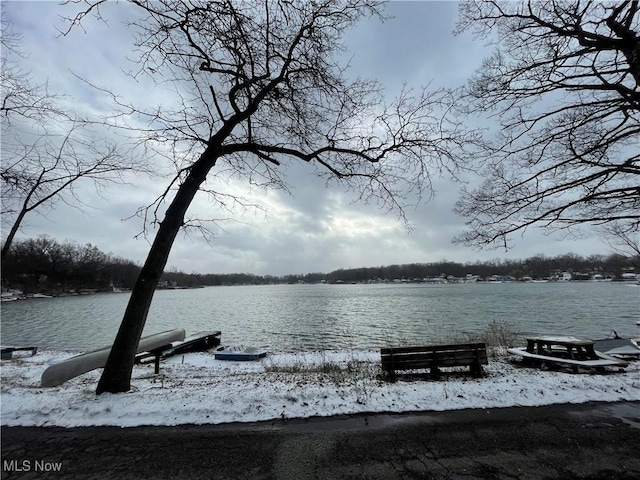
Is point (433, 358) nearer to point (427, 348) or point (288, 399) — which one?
point (427, 348)

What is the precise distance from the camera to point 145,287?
6129 mm

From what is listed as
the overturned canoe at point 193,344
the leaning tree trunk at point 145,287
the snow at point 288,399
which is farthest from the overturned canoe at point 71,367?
the overturned canoe at point 193,344

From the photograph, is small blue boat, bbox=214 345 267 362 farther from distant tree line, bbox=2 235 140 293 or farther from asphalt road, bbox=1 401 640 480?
distant tree line, bbox=2 235 140 293

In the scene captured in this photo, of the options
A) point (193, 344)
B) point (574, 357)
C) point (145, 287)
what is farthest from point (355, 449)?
point (193, 344)

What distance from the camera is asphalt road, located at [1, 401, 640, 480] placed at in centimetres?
357

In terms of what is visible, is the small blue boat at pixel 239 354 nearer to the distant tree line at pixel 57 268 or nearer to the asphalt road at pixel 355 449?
the asphalt road at pixel 355 449

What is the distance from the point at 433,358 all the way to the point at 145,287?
6.20 m

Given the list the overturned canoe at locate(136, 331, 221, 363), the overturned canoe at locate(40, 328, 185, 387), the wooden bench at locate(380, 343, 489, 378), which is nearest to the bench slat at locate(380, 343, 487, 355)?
the wooden bench at locate(380, 343, 489, 378)

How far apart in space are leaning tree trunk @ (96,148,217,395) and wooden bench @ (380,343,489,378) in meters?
5.02

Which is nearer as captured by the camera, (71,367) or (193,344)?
(71,367)

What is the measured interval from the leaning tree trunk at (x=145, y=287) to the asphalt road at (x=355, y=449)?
130cm

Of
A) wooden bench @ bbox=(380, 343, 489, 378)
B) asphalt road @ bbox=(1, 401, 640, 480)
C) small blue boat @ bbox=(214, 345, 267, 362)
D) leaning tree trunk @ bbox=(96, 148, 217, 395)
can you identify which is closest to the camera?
asphalt road @ bbox=(1, 401, 640, 480)

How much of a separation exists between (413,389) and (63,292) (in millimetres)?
123315

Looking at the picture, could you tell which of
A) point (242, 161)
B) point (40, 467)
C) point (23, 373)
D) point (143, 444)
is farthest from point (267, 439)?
point (23, 373)
